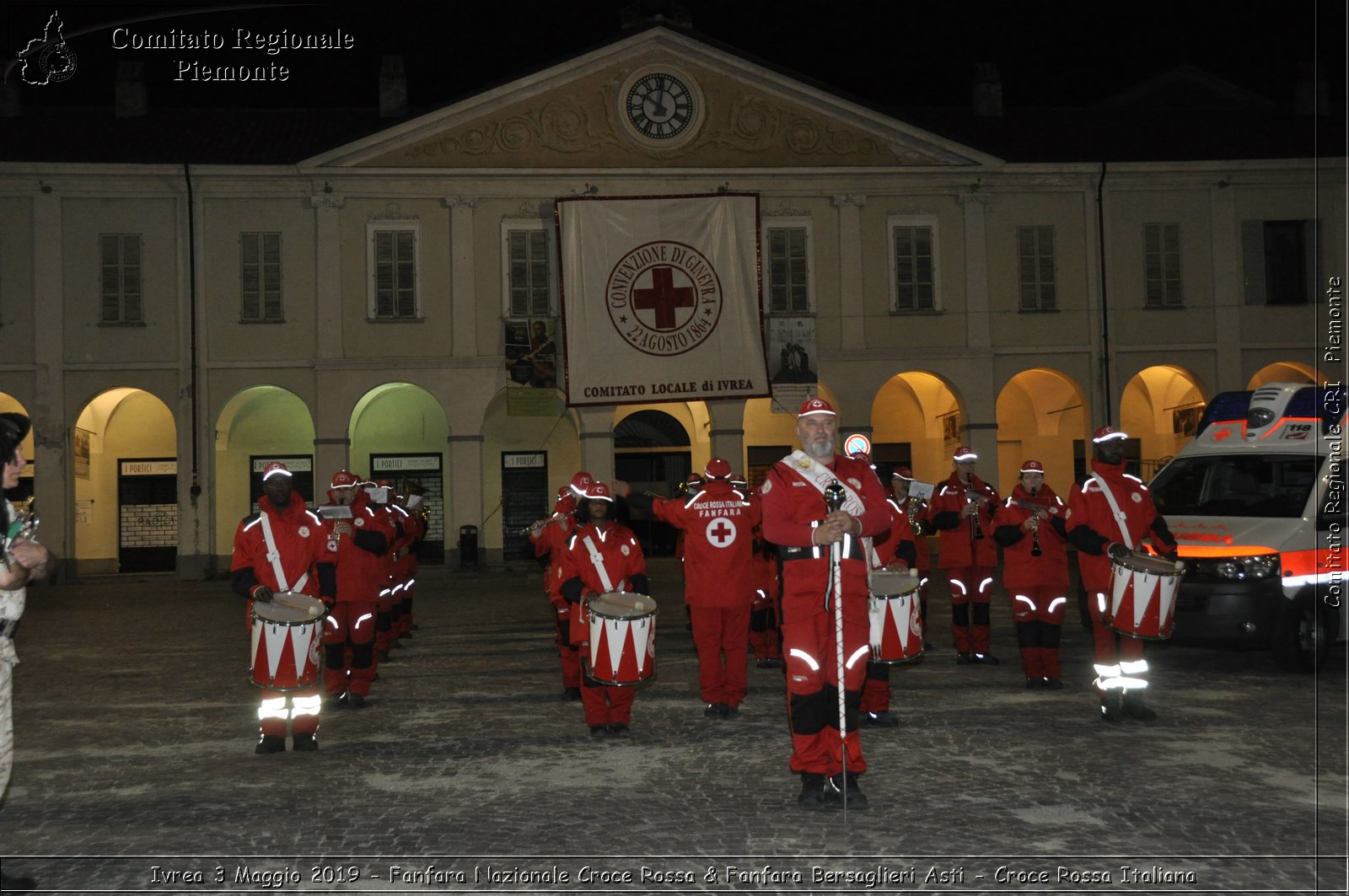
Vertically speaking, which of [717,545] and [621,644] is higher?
[717,545]

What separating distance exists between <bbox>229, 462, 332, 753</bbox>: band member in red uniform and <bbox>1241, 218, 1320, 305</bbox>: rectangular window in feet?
99.6

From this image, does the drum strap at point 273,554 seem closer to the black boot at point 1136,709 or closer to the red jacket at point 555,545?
the red jacket at point 555,545

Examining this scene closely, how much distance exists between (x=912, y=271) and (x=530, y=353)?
386 inches

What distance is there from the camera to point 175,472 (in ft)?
110

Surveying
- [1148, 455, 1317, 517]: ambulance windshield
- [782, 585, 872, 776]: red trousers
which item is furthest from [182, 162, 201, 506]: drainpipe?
[782, 585, 872, 776]: red trousers

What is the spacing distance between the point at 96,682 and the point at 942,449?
25.9 m

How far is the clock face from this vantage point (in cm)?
3259

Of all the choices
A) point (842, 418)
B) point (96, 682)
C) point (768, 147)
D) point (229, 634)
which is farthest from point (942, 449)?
point (96, 682)

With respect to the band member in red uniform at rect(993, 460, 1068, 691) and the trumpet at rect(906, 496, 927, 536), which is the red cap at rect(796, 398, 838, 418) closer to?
the band member in red uniform at rect(993, 460, 1068, 691)

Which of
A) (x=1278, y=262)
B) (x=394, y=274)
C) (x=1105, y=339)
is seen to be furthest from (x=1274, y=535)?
(x=1278, y=262)

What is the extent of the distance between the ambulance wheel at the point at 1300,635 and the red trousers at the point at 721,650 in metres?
4.99

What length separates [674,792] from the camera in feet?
25.4

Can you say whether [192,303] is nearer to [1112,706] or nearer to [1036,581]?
[1036,581]

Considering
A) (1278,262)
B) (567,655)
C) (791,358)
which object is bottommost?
(567,655)
